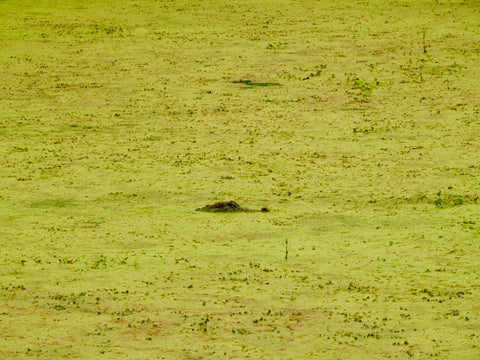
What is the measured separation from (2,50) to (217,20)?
256 centimetres

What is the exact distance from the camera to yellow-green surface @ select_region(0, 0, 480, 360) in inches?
174

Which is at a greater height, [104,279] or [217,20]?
[217,20]

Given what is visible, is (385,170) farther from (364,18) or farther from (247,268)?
(364,18)

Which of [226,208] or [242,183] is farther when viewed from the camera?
[242,183]

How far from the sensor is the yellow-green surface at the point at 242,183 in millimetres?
4410

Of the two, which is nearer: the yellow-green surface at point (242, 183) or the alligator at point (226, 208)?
the yellow-green surface at point (242, 183)

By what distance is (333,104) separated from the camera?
8.66 meters

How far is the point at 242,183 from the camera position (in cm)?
676

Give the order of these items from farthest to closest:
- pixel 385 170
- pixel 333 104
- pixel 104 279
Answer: pixel 333 104, pixel 385 170, pixel 104 279

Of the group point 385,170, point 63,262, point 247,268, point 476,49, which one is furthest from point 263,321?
point 476,49

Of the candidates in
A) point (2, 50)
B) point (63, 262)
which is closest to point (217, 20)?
point (2, 50)

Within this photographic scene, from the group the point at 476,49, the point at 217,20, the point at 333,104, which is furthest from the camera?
the point at 217,20

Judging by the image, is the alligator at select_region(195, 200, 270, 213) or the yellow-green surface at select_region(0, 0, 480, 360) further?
the alligator at select_region(195, 200, 270, 213)

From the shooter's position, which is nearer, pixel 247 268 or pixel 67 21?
pixel 247 268
